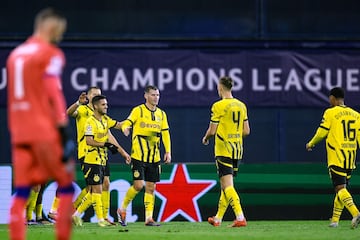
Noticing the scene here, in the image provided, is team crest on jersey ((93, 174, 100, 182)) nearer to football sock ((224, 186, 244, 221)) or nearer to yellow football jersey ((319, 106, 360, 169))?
football sock ((224, 186, 244, 221))

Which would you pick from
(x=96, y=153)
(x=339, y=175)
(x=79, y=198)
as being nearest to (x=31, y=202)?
(x=79, y=198)

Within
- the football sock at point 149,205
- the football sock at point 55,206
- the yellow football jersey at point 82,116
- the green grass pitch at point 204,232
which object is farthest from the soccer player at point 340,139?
the football sock at point 55,206

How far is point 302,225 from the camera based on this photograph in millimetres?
15047

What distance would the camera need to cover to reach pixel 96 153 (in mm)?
14359

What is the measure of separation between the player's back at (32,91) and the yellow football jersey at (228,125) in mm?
6041

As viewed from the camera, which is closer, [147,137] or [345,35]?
[147,137]

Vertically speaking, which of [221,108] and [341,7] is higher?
[341,7]

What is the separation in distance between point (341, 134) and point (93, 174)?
3763 mm

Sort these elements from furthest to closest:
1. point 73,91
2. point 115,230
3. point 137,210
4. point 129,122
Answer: point 73,91 < point 137,210 < point 129,122 < point 115,230

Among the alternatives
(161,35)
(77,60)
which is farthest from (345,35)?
(77,60)

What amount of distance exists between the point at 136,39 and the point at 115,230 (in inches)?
337

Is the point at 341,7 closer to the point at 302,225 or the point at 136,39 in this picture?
the point at 136,39

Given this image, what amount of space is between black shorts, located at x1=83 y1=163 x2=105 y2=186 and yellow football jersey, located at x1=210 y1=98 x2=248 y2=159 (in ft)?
5.94

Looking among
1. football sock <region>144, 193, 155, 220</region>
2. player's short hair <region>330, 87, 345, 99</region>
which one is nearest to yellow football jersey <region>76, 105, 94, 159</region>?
football sock <region>144, 193, 155, 220</region>
